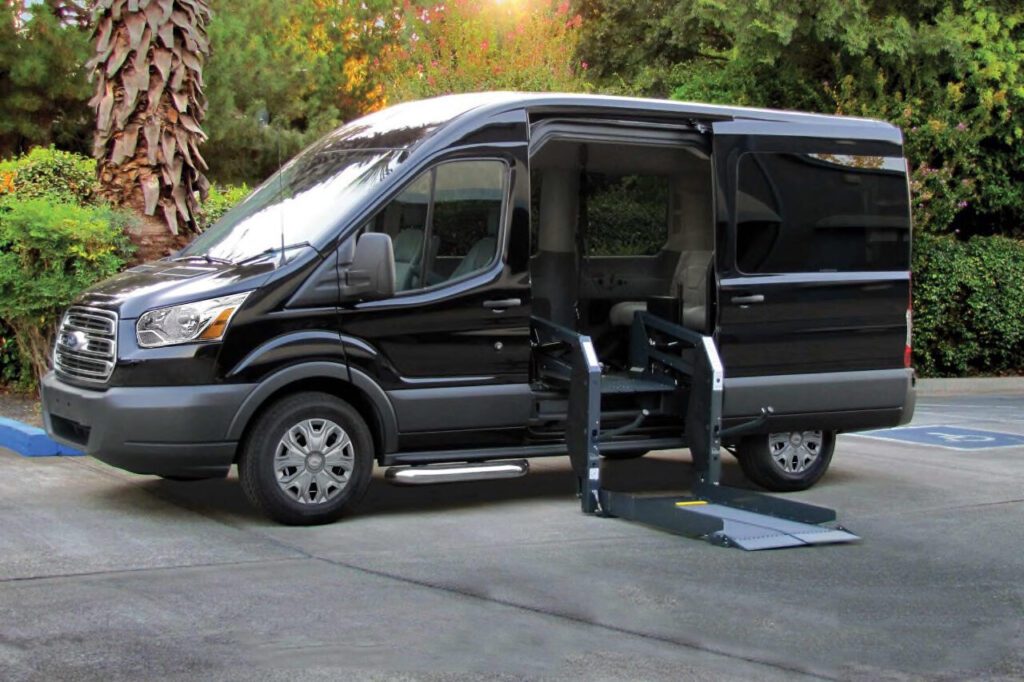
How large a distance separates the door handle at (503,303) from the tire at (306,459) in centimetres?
106

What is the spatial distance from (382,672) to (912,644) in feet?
7.43

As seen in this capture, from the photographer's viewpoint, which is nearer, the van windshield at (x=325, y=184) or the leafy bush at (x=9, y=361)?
the van windshield at (x=325, y=184)

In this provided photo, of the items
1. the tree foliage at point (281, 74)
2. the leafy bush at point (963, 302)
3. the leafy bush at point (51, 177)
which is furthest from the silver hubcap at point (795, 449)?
the tree foliage at point (281, 74)

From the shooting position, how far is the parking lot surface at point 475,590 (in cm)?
560

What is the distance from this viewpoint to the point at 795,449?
397 inches

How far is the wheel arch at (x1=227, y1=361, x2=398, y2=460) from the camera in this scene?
795 cm

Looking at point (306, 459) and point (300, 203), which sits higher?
point (300, 203)

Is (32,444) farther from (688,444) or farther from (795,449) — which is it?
(795,449)

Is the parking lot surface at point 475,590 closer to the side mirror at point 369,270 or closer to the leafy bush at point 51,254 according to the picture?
the side mirror at point 369,270

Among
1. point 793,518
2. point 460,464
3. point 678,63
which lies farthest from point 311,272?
point 678,63

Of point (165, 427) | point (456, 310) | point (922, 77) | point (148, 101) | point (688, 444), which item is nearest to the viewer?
point (165, 427)

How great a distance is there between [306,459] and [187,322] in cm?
102

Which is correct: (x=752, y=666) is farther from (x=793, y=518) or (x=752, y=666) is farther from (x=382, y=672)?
(x=793, y=518)

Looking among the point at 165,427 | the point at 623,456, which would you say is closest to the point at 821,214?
the point at 623,456
